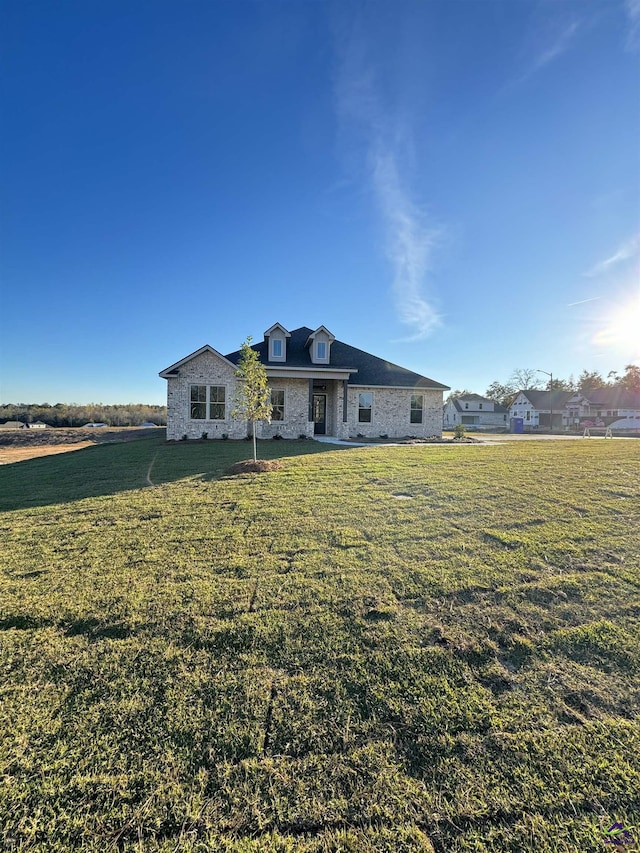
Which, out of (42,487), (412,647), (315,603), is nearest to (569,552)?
(412,647)

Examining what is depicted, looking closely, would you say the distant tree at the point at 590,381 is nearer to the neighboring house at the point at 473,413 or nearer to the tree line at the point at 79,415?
the neighboring house at the point at 473,413

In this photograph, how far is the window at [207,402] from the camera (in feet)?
55.9

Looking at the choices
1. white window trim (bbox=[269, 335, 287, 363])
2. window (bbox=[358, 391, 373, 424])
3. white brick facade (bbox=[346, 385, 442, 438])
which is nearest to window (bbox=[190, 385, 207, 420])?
white window trim (bbox=[269, 335, 287, 363])

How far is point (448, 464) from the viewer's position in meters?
10.3

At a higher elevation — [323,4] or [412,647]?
[323,4]

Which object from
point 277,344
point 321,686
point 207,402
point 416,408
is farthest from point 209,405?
point 321,686

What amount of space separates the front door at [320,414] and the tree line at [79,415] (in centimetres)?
3470

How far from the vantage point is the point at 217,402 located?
17.2 meters

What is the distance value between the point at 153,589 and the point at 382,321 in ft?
68.1

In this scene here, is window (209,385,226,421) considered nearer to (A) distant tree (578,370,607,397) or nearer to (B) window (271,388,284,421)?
(B) window (271,388,284,421)

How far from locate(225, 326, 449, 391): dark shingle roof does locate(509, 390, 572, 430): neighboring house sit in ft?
119

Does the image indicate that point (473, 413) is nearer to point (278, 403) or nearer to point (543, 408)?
point (543, 408)

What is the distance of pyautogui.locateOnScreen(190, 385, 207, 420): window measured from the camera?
669 inches

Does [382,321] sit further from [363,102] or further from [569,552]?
[569,552]
